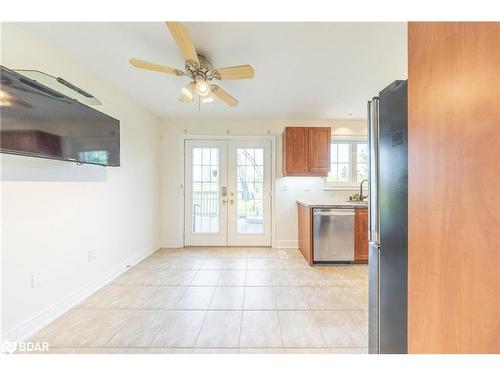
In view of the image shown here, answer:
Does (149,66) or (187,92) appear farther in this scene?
(187,92)

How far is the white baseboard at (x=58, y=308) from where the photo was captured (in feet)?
5.38

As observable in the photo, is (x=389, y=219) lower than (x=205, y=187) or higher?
lower

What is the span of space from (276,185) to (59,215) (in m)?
3.14

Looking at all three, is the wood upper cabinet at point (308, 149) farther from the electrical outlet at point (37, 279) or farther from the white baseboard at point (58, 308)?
the electrical outlet at point (37, 279)

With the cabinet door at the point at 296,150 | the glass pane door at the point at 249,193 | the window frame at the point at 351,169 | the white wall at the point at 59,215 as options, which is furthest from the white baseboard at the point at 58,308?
the window frame at the point at 351,169

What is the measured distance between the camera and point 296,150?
3811 millimetres

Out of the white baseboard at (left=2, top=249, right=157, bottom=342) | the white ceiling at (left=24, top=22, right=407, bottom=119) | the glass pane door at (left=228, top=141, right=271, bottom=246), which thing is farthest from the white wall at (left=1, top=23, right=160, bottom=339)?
the glass pane door at (left=228, top=141, right=271, bottom=246)

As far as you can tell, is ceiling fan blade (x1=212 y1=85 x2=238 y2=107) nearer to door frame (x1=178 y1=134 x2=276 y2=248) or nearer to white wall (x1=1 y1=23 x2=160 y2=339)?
white wall (x1=1 y1=23 x2=160 y2=339)

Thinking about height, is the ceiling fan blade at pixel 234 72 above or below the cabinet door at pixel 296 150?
above

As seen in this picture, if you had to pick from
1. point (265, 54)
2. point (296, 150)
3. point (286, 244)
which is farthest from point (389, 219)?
point (286, 244)

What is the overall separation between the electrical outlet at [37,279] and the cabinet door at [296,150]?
3.30 meters

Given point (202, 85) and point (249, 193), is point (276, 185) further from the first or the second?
point (202, 85)

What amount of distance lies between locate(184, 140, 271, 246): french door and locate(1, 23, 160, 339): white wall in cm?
108
